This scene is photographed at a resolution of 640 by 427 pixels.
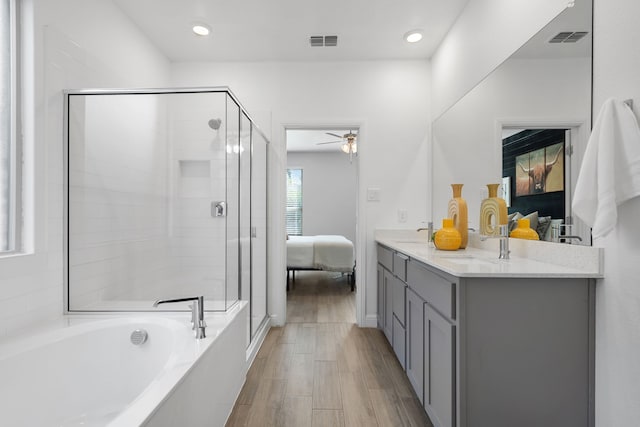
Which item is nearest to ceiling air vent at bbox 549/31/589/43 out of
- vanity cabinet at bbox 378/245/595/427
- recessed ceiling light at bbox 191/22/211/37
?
vanity cabinet at bbox 378/245/595/427

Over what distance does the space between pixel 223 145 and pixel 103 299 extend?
1.19 metres

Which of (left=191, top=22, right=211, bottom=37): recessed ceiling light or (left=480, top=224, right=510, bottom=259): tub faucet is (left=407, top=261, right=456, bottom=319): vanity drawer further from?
(left=191, top=22, right=211, bottom=37): recessed ceiling light

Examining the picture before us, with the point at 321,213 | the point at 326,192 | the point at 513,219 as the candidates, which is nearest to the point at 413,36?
the point at 513,219

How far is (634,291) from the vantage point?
1105 millimetres

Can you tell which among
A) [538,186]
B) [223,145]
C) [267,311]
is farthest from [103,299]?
[538,186]

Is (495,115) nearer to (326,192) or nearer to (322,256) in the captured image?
(322,256)

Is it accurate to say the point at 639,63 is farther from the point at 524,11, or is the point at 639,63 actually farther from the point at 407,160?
the point at 407,160

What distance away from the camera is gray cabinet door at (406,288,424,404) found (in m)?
1.72

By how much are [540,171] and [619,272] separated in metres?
0.61

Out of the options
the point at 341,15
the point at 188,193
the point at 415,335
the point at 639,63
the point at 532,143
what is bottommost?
the point at 415,335

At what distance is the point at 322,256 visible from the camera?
4.82 meters

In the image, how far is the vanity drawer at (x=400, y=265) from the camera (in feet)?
6.82

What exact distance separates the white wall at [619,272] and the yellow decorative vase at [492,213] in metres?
0.66

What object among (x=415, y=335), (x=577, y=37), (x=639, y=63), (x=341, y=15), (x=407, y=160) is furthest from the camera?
(x=407, y=160)
